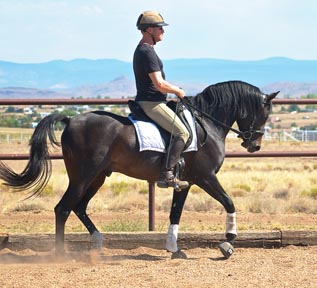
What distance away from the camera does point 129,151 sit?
Answer: 350 inches

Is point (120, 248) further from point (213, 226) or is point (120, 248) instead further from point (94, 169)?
point (213, 226)

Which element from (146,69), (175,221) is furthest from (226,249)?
(146,69)

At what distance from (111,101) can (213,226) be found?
2.97 meters

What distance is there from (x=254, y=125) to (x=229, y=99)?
41 cm

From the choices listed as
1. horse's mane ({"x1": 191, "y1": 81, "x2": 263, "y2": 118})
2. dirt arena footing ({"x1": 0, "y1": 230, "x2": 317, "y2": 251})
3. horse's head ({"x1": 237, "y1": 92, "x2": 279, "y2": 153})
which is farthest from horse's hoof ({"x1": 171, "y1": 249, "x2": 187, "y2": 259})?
horse's mane ({"x1": 191, "y1": 81, "x2": 263, "y2": 118})

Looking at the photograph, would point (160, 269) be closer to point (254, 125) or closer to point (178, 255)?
point (178, 255)

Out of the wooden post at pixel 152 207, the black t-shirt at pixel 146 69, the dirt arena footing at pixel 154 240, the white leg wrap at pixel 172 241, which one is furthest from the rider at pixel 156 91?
the wooden post at pixel 152 207

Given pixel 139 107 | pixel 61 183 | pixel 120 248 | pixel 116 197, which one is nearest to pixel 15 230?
pixel 120 248

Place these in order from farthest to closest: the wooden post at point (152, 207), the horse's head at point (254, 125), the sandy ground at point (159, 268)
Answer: the wooden post at point (152, 207) < the horse's head at point (254, 125) < the sandy ground at point (159, 268)

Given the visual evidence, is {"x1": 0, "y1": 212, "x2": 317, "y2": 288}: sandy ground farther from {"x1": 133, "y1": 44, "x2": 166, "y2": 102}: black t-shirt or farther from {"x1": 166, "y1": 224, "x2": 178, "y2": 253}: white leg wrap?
{"x1": 133, "y1": 44, "x2": 166, "y2": 102}: black t-shirt

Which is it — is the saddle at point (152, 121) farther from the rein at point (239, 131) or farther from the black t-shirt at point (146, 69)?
the rein at point (239, 131)

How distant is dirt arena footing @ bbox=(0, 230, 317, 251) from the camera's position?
9.38 m

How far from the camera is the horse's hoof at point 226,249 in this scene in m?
8.85

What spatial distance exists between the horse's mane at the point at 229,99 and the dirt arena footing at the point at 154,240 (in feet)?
4.42
